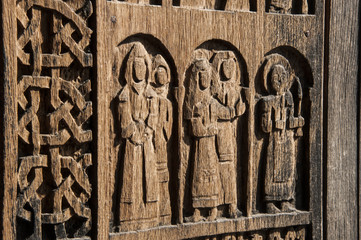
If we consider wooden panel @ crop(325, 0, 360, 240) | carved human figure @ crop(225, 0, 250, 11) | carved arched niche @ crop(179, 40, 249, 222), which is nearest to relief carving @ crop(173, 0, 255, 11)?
carved human figure @ crop(225, 0, 250, 11)

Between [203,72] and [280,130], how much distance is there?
39 centimetres

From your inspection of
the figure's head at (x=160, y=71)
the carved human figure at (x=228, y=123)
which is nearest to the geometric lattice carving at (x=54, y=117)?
the figure's head at (x=160, y=71)

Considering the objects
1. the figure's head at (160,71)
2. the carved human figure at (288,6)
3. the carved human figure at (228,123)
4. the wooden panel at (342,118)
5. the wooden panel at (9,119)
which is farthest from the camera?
the wooden panel at (342,118)

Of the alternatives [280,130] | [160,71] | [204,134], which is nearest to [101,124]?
[160,71]

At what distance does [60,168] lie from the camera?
84.2 inches

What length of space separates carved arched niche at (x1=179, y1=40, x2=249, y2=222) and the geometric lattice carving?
37cm

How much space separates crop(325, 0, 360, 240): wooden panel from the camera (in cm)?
264

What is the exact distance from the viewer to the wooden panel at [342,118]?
8.67ft

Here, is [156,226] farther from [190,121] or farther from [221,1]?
[221,1]

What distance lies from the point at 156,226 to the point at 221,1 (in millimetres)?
802

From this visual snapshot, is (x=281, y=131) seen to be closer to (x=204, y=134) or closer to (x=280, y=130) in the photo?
(x=280, y=130)

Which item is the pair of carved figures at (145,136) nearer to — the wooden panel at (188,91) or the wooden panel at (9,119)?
the wooden panel at (188,91)

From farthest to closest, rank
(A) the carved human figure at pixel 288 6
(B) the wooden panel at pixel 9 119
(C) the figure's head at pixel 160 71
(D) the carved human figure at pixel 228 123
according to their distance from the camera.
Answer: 1. (A) the carved human figure at pixel 288 6
2. (D) the carved human figure at pixel 228 123
3. (C) the figure's head at pixel 160 71
4. (B) the wooden panel at pixel 9 119

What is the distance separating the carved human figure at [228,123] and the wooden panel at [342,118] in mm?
403
